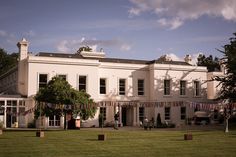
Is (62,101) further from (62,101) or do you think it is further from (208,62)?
(208,62)

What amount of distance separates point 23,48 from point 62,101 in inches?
534

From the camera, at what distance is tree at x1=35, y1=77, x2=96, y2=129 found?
33.8 m

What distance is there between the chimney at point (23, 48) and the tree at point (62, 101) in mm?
11269

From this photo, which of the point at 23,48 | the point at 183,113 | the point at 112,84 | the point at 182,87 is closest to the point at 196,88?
the point at 182,87

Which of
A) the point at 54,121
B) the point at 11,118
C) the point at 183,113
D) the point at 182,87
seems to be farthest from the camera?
the point at 182,87

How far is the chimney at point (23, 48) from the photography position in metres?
44.9

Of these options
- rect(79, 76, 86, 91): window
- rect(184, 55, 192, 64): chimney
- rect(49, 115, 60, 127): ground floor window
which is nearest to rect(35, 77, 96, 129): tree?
rect(49, 115, 60, 127): ground floor window

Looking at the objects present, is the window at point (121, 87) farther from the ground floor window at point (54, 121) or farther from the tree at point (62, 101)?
the tree at point (62, 101)

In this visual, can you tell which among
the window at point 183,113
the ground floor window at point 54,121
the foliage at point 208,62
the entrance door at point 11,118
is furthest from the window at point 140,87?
the foliage at point 208,62

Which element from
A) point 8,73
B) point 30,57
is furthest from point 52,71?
point 8,73

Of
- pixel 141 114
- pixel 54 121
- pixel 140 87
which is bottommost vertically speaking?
pixel 54 121

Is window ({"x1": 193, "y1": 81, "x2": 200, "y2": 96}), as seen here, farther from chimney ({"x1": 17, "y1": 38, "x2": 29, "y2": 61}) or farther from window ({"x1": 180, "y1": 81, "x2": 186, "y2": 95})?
chimney ({"x1": 17, "y1": 38, "x2": 29, "y2": 61})

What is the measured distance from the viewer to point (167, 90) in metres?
49.2

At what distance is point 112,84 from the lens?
4666cm
